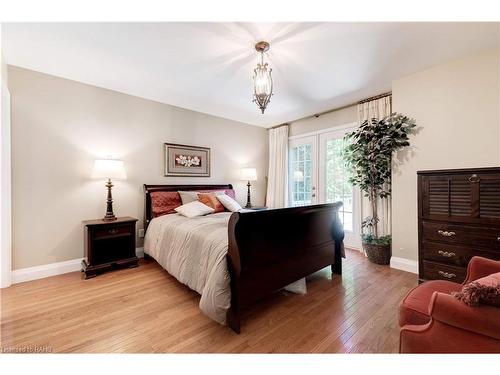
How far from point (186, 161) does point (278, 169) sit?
80.4 inches

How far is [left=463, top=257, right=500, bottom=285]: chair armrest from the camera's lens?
1.34 metres

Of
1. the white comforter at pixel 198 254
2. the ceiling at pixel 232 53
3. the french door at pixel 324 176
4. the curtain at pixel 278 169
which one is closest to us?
the white comforter at pixel 198 254

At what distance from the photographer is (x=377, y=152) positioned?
9.53 ft

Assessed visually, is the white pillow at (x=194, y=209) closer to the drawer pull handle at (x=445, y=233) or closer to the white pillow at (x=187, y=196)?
the white pillow at (x=187, y=196)

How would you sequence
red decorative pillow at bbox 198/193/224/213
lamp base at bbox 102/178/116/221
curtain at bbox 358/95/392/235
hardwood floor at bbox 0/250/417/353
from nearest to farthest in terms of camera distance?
hardwood floor at bbox 0/250/417/353, lamp base at bbox 102/178/116/221, curtain at bbox 358/95/392/235, red decorative pillow at bbox 198/193/224/213

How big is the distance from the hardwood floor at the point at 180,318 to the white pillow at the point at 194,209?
2.81 ft

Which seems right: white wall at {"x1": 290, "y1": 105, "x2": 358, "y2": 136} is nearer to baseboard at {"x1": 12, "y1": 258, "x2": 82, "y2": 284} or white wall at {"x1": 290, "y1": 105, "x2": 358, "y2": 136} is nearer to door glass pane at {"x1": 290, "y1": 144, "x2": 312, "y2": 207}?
door glass pane at {"x1": 290, "y1": 144, "x2": 312, "y2": 207}

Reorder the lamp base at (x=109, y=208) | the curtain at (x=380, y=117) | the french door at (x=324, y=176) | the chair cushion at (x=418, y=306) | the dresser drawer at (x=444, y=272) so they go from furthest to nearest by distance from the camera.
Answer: the french door at (x=324, y=176), the curtain at (x=380, y=117), the lamp base at (x=109, y=208), the dresser drawer at (x=444, y=272), the chair cushion at (x=418, y=306)

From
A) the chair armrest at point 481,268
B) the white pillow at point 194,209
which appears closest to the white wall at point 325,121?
the white pillow at point 194,209

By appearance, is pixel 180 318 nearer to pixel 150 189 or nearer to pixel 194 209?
pixel 194 209

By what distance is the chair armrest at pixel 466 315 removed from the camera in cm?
88

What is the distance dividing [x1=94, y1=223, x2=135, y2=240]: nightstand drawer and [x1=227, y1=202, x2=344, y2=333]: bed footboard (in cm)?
189

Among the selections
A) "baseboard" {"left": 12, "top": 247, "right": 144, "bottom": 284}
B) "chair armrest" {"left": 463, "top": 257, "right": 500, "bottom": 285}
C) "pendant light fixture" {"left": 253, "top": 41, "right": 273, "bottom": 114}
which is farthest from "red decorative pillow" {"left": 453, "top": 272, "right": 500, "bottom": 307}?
"baseboard" {"left": 12, "top": 247, "right": 144, "bottom": 284}
